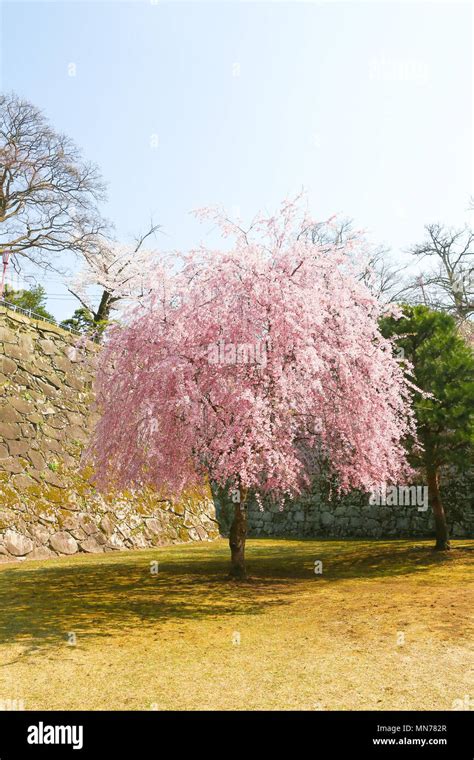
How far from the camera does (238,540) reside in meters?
12.8

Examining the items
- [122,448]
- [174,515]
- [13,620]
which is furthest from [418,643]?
[174,515]

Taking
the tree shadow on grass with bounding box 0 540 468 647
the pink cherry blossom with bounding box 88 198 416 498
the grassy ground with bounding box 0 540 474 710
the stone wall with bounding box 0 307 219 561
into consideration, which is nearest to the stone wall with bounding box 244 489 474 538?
the tree shadow on grass with bounding box 0 540 468 647

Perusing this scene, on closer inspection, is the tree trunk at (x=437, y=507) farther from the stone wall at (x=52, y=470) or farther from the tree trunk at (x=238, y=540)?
the stone wall at (x=52, y=470)

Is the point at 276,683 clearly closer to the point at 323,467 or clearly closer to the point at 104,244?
the point at 323,467

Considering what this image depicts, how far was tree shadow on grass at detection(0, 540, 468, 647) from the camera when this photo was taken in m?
9.23

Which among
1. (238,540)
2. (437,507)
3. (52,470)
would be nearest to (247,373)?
(238,540)

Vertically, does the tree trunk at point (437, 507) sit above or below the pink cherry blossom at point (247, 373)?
below

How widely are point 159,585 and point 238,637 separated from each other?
476cm

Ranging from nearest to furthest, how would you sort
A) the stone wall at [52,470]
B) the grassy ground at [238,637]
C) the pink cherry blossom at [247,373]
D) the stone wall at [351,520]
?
the grassy ground at [238,637], the pink cherry blossom at [247,373], the stone wall at [52,470], the stone wall at [351,520]

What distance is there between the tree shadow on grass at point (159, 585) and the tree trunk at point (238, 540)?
328 mm

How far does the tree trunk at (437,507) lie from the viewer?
53.0ft

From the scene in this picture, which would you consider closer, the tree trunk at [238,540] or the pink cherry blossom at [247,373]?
the pink cherry blossom at [247,373]

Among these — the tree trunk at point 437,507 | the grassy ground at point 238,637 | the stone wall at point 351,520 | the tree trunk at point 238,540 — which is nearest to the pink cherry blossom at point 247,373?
the tree trunk at point 238,540

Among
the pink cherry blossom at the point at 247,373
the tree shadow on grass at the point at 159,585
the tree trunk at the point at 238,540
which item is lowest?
the tree shadow on grass at the point at 159,585
